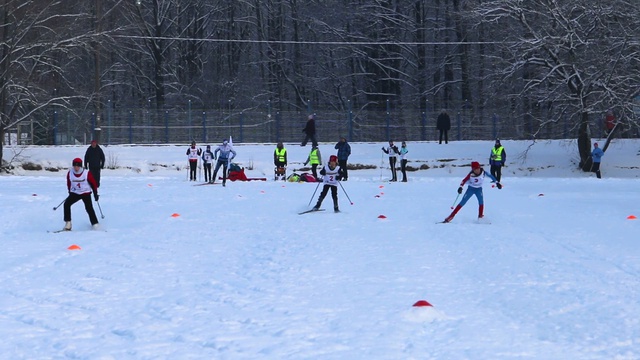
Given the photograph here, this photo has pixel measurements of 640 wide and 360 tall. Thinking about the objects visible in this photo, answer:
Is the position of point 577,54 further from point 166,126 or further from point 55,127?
point 55,127

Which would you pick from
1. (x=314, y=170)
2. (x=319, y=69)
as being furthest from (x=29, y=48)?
(x=319, y=69)

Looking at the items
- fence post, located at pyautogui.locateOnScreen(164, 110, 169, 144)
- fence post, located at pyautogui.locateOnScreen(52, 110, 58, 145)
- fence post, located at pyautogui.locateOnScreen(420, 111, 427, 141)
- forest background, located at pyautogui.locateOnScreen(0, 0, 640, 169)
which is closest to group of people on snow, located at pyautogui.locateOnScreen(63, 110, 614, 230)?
fence post, located at pyautogui.locateOnScreen(420, 111, 427, 141)

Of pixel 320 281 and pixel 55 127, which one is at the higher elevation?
pixel 55 127

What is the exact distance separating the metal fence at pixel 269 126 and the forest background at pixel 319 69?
0.24 feet

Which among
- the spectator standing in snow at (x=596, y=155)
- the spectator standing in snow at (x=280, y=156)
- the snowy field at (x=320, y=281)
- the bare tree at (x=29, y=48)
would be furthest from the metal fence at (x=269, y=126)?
the snowy field at (x=320, y=281)

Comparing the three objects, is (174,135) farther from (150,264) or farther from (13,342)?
(13,342)

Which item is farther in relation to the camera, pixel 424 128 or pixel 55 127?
pixel 424 128

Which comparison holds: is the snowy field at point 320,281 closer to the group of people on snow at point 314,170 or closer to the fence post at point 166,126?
the group of people on snow at point 314,170

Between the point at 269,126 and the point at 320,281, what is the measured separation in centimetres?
3405

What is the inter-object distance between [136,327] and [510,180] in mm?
24984

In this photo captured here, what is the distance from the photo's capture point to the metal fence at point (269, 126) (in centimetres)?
4091

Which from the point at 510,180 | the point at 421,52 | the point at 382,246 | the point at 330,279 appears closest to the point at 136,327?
the point at 330,279

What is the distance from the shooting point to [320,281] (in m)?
9.11

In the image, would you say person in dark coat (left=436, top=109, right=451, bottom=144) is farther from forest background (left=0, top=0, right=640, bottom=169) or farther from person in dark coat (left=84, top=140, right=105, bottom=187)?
person in dark coat (left=84, top=140, right=105, bottom=187)
